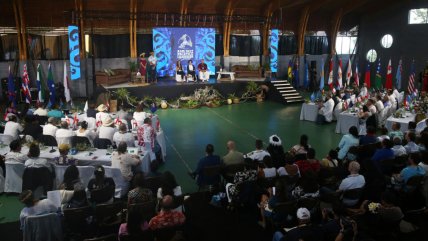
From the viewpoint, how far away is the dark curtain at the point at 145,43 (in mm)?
22641

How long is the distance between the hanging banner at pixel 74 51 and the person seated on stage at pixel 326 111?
11.4m

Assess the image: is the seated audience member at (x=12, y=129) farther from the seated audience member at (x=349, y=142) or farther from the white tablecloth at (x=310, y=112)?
the white tablecloth at (x=310, y=112)

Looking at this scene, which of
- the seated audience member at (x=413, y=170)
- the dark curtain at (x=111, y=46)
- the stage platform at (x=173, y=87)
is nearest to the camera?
the seated audience member at (x=413, y=170)

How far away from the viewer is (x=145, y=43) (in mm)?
22812

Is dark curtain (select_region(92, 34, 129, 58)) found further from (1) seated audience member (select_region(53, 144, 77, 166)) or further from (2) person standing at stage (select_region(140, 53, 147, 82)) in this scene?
(1) seated audience member (select_region(53, 144, 77, 166))

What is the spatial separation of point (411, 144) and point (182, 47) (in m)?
15.7

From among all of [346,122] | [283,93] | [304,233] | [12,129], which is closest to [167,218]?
[304,233]

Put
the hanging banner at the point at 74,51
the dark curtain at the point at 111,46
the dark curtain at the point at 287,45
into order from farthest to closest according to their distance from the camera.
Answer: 1. the dark curtain at the point at 287,45
2. the dark curtain at the point at 111,46
3. the hanging banner at the point at 74,51

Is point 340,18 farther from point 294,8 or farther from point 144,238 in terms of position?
point 144,238

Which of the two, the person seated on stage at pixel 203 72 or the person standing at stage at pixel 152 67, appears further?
the person seated on stage at pixel 203 72

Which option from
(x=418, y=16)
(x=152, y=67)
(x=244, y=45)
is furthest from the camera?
(x=244, y=45)

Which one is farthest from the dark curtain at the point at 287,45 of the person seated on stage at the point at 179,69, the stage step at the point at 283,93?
the person seated on stage at the point at 179,69

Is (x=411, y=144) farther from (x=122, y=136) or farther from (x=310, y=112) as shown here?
(x=310, y=112)

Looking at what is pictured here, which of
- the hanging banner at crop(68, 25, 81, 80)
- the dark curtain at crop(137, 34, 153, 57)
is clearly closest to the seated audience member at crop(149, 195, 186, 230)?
the hanging banner at crop(68, 25, 81, 80)
